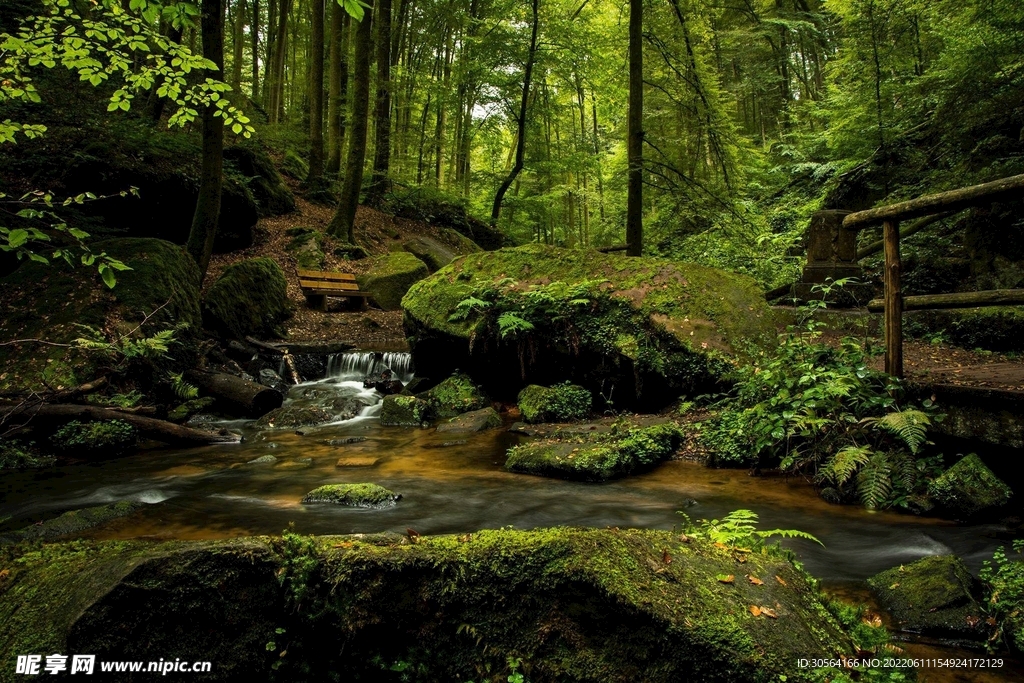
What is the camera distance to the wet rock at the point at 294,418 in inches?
335

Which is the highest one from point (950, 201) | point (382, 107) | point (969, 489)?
point (382, 107)

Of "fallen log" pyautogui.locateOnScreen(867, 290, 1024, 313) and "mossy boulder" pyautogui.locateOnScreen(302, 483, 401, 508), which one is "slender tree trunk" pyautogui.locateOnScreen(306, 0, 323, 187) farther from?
"fallen log" pyautogui.locateOnScreen(867, 290, 1024, 313)

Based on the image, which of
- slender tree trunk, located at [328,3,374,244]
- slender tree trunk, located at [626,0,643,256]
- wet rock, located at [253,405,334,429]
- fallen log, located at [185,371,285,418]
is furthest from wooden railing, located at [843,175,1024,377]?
slender tree trunk, located at [328,3,374,244]

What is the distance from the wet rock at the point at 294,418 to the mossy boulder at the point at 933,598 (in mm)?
7792

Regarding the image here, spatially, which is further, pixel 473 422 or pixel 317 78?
pixel 317 78

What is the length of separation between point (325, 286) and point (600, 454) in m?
10.8

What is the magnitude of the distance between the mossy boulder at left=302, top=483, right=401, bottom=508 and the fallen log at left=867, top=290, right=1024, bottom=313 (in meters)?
5.32

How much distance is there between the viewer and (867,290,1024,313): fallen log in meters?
4.33

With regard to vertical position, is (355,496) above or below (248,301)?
below

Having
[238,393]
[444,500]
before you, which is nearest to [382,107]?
[238,393]

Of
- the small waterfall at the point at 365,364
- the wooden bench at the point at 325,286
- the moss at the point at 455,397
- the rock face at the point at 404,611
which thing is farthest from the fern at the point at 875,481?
the wooden bench at the point at 325,286

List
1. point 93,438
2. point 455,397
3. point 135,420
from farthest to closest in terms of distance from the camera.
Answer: point 455,397 → point 135,420 → point 93,438

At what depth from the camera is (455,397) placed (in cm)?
904

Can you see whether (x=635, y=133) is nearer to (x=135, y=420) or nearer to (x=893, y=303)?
(x=893, y=303)
